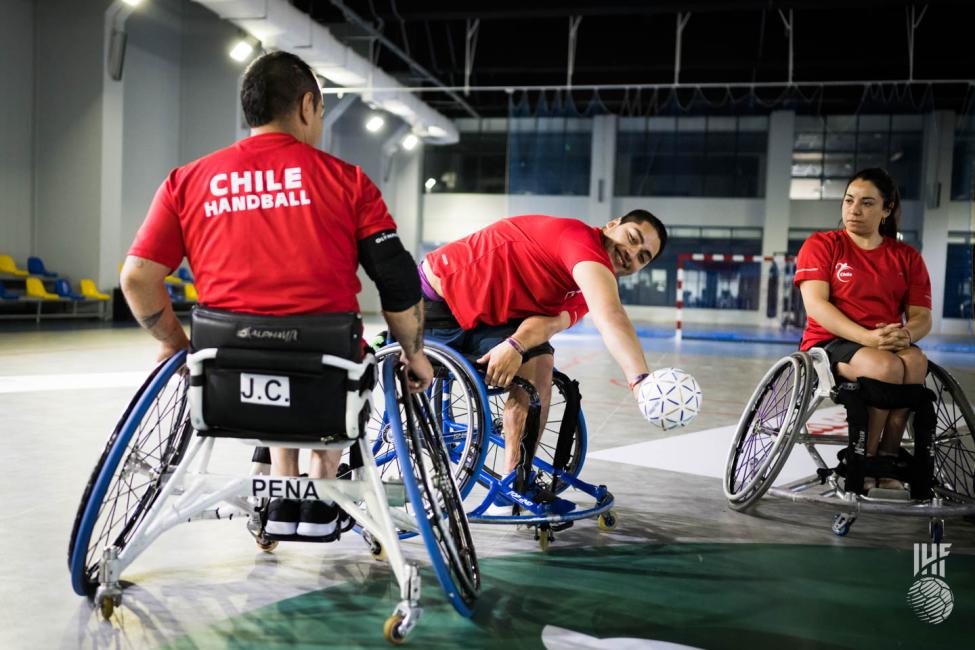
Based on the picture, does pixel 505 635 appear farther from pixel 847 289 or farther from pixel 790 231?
pixel 790 231

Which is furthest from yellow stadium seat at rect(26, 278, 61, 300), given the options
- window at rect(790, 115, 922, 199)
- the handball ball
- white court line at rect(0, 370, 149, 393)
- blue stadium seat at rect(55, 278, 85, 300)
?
window at rect(790, 115, 922, 199)

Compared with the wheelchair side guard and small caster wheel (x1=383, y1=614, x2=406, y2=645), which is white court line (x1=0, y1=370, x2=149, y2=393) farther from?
the wheelchair side guard

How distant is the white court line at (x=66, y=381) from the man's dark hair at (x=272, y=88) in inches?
156

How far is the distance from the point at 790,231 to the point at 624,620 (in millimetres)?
19924

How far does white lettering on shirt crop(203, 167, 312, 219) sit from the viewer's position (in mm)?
1754

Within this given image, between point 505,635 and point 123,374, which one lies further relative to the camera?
point 123,374

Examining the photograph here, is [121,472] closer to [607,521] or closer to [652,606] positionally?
[652,606]

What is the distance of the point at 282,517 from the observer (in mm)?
1967

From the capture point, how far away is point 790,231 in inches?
800

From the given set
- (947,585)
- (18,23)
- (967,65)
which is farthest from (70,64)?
(967,65)

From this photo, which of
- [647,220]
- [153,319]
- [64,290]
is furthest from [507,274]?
[64,290]

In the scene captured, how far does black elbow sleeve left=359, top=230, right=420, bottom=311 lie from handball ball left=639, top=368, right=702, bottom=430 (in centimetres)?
56

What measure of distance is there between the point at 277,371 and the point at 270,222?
1.07ft

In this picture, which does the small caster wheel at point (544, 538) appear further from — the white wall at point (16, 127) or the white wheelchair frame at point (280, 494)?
the white wall at point (16, 127)
